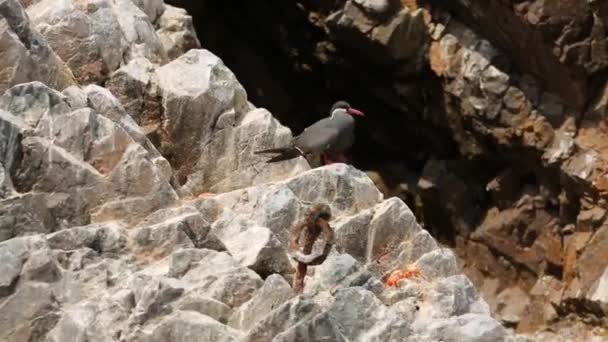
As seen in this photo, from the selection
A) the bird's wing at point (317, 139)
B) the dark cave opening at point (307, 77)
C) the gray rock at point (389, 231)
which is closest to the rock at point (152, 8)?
the bird's wing at point (317, 139)

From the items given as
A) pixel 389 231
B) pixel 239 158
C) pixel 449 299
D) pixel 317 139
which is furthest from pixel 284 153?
pixel 449 299

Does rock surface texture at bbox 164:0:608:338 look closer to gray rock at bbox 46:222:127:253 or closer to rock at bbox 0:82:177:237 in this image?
rock at bbox 0:82:177:237

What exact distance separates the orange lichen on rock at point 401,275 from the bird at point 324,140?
12.7 ft

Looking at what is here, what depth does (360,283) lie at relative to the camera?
16.5 metres

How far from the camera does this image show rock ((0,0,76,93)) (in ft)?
64.0

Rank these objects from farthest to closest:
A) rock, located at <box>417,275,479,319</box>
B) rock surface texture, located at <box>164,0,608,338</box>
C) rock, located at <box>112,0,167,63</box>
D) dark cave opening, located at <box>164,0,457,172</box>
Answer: dark cave opening, located at <box>164,0,457,172</box>
rock surface texture, located at <box>164,0,608,338</box>
rock, located at <box>112,0,167,63</box>
rock, located at <box>417,275,479,319</box>

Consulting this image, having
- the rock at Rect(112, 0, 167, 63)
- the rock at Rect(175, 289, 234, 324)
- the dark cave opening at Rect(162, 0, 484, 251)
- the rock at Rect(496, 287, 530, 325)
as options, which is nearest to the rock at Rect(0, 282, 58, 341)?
the rock at Rect(175, 289, 234, 324)

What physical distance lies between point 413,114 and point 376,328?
74.0 feet

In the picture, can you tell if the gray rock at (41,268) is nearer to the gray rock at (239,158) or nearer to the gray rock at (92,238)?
the gray rock at (92,238)

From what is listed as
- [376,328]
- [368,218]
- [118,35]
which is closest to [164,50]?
[118,35]

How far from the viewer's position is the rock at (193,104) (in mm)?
21812

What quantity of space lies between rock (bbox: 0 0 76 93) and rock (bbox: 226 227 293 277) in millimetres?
4838

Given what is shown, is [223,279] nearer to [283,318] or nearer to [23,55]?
[283,318]

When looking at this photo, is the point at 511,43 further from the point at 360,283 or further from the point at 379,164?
the point at 360,283
